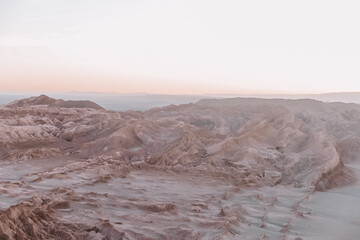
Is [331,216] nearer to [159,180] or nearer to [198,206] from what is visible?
[198,206]

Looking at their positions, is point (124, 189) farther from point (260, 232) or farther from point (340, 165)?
point (340, 165)

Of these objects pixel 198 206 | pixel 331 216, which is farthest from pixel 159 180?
pixel 331 216

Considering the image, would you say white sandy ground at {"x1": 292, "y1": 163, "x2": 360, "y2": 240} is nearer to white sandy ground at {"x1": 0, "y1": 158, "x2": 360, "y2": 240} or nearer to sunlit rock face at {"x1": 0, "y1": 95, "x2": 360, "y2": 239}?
white sandy ground at {"x1": 0, "y1": 158, "x2": 360, "y2": 240}

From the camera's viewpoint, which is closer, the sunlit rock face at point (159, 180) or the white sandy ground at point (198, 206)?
the sunlit rock face at point (159, 180)

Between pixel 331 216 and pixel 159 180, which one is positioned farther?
pixel 159 180

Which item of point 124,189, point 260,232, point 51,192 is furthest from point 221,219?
point 51,192

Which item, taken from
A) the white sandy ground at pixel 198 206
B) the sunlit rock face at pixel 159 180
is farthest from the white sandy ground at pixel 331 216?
the sunlit rock face at pixel 159 180

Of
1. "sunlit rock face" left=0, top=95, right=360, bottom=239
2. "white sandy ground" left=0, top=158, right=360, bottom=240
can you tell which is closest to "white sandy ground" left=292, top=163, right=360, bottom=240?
"white sandy ground" left=0, top=158, right=360, bottom=240

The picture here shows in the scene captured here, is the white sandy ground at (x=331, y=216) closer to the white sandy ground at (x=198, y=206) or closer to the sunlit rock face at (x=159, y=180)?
the white sandy ground at (x=198, y=206)
